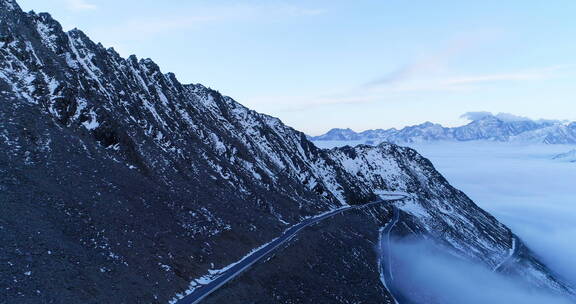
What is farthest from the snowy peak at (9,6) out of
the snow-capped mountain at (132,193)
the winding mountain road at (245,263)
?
the winding mountain road at (245,263)

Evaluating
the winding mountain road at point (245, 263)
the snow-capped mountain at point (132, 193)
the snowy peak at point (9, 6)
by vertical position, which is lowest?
the winding mountain road at point (245, 263)

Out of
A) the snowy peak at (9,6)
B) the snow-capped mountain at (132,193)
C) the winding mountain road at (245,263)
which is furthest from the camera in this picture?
the snowy peak at (9,6)

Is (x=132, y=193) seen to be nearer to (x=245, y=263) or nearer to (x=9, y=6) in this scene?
(x=245, y=263)

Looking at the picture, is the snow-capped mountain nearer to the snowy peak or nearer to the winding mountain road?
the snowy peak

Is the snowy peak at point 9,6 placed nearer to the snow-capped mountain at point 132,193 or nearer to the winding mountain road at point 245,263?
the snow-capped mountain at point 132,193

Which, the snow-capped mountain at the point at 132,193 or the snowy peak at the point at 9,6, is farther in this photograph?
the snowy peak at the point at 9,6

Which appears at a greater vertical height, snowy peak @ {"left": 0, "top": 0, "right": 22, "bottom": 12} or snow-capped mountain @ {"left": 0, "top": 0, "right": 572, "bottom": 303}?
snowy peak @ {"left": 0, "top": 0, "right": 22, "bottom": 12}

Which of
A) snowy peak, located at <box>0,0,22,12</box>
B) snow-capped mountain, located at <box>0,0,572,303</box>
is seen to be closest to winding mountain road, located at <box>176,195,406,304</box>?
snow-capped mountain, located at <box>0,0,572,303</box>

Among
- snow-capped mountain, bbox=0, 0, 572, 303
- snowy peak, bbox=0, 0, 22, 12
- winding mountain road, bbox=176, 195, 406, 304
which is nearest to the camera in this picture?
snow-capped mountain, bbox=0, 0, 572, 303

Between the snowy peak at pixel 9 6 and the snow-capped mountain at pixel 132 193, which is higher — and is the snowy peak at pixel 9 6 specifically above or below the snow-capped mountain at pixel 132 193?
above
